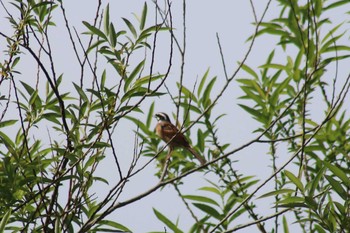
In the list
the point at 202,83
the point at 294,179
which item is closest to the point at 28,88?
the point at 294,179

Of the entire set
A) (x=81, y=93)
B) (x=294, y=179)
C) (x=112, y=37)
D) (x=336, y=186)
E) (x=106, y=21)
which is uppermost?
(x=106, y=21)

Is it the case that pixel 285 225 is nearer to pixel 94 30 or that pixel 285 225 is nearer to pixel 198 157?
pixel 198 157

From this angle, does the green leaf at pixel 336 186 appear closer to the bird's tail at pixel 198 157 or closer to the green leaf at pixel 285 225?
the green leaf at pixel 285 225

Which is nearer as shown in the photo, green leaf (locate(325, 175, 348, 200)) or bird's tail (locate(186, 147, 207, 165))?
green leaf (locate(325, 175, 348, 200))

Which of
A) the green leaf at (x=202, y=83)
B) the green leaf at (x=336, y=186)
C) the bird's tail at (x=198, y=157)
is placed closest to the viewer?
the green leaf at (x=336, y=186)

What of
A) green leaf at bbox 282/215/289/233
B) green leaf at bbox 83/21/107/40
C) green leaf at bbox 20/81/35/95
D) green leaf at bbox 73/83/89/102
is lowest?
green leaf at bbox 282/215/289/233

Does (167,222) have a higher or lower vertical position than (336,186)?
higher

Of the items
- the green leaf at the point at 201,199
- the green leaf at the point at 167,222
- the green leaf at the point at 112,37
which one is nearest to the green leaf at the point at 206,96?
the green leaf at the point at 201,199

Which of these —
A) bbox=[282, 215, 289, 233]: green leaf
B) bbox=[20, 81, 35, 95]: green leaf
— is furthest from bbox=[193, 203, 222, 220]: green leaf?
bbox=[20, 81, 35, 95]: green leaf

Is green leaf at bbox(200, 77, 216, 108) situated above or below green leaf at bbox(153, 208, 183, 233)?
above

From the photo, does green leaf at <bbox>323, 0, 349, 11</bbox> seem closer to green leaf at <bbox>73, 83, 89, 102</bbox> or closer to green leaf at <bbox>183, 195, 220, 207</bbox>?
green leaf at <bbox>183, 195, 220, 207</bbox>

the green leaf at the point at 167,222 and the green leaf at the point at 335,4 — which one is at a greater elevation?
the green leaf at the point at 335,4

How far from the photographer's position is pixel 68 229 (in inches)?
137

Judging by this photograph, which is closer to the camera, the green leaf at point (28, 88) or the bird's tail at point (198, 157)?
the green leaf at point (28, 88)
